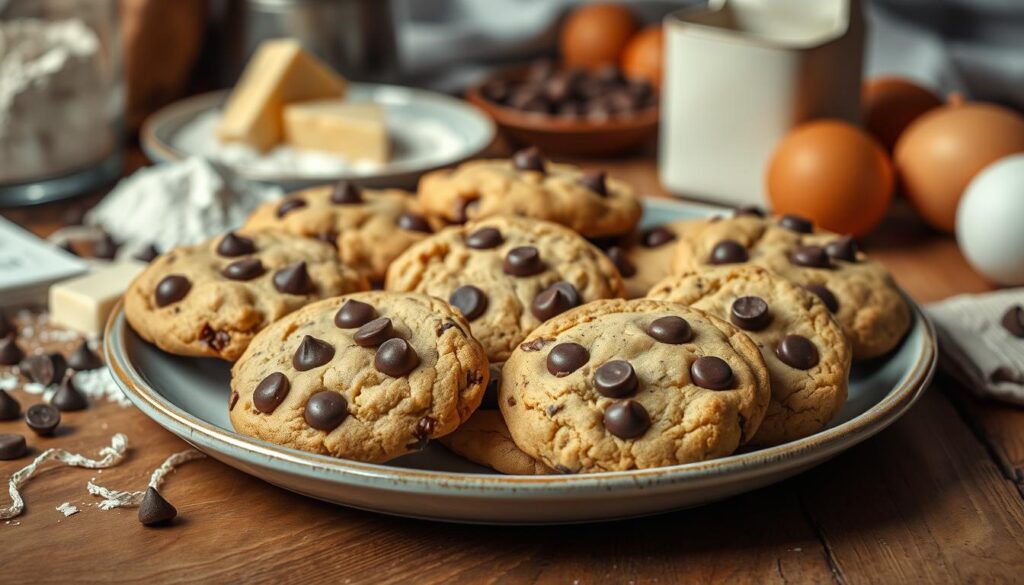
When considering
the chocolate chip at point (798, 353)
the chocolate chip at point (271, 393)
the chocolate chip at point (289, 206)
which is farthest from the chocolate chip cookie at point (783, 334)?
the chocolate chip at point (289, 206)

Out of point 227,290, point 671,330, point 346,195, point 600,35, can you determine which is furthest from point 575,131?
point 671,330

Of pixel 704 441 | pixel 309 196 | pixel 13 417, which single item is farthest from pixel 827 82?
pixel 13 417

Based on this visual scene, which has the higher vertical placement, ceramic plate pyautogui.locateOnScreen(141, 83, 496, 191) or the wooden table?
the wooden table

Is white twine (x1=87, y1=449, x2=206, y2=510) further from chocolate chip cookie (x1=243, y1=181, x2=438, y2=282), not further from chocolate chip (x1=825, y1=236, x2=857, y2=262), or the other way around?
chocolate chip (x1=825, y1=236, x2=857, y2=262)

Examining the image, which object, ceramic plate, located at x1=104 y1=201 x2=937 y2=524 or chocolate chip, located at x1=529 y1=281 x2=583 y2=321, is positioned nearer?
ceramic plate, located at x1=104 y1=201 x2=937 y2=524

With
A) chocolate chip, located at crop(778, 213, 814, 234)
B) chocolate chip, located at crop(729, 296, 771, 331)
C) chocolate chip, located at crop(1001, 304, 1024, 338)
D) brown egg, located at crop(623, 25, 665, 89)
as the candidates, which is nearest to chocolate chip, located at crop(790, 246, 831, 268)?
chocolate chip, located at crop(778, 213, 814, 234)

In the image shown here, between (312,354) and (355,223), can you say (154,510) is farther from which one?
(355,223)

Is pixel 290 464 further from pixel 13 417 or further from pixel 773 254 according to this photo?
pixel 773 254

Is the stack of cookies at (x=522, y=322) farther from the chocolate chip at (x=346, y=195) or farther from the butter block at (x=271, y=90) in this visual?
the butter block at (x=271, y=90)
